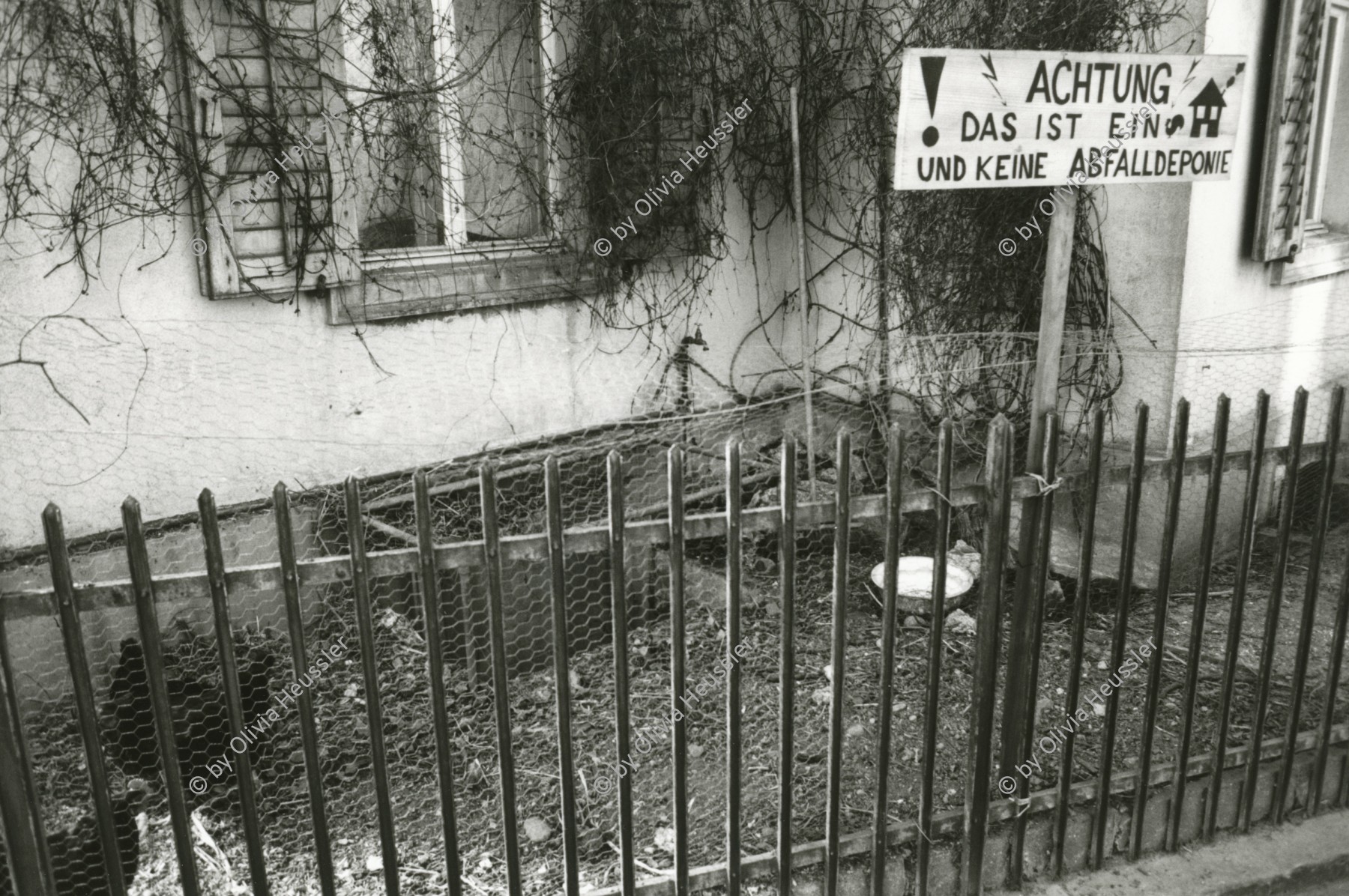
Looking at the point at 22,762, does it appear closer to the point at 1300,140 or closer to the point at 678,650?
the point at 678,650

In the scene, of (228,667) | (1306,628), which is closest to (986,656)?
(1306,628)

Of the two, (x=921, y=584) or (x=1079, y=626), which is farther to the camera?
(x=921, y=584)

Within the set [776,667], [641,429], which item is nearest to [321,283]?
[641,429]

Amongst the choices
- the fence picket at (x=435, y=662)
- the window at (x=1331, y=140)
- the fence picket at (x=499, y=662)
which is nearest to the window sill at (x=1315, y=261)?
the window at (x=1331, y=140)

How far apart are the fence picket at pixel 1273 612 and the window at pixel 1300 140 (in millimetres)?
2693

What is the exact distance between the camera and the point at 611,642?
200 inches

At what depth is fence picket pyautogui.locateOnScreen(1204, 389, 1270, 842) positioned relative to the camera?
118 inches

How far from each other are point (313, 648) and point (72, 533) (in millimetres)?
1075

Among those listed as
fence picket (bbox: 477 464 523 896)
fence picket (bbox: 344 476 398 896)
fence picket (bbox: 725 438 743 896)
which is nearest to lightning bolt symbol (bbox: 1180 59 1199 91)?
fence picket (bbox: 725 438 743 896)

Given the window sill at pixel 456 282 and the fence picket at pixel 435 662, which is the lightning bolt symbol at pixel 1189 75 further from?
the window sill at pixel 456 282

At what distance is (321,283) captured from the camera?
488 centimetres

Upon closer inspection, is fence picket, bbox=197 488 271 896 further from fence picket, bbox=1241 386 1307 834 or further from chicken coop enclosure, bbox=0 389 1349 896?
fence picket, bbox=1241 386 1307 834

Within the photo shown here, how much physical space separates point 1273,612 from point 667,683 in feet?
7.28

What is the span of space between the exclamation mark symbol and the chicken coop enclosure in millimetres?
903
